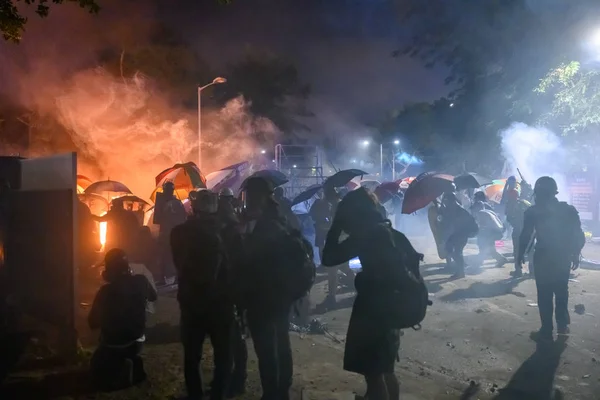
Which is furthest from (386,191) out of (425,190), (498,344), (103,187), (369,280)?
(369,280)

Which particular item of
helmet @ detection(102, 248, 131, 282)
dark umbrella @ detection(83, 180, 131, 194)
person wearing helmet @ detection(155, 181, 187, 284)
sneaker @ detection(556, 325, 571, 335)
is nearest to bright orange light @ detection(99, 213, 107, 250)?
person wearing helmet @ detection(155, 181, 187, 284)

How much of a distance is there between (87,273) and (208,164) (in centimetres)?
1937

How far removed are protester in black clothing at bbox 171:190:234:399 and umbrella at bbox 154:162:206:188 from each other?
7558mm

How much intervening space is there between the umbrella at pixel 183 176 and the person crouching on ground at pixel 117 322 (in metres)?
6.84

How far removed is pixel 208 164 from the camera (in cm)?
2933

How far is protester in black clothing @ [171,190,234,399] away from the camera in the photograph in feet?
13.1

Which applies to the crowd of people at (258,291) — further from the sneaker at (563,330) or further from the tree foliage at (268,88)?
the tree foliage at (268,88)

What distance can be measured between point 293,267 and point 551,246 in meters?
3.88

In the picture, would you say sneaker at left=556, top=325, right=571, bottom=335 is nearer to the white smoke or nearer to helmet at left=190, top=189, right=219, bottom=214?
helmet at left=190, top=189, right=219, bottom=214

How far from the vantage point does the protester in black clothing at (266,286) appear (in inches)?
154

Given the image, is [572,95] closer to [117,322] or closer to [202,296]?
[202,296]

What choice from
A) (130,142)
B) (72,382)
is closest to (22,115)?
(130,142)

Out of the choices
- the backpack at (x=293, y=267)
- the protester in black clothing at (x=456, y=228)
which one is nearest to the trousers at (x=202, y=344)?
the backpack at (x=293, y=267)

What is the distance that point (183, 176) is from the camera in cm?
1412
